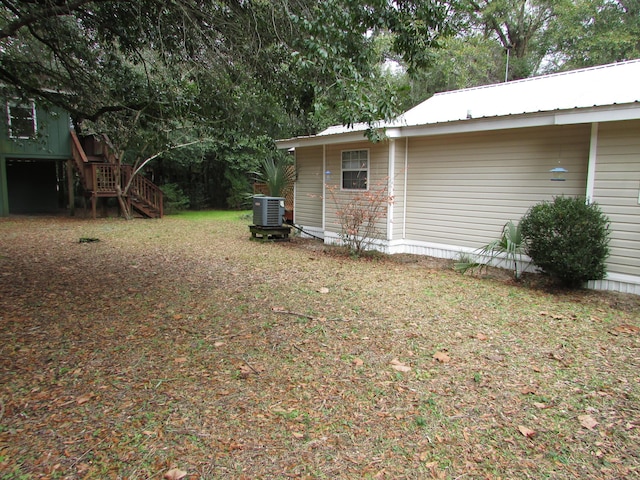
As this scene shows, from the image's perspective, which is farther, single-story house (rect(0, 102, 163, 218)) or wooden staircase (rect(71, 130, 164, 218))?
wooden staircase (rect(71, 130, 164, 218))

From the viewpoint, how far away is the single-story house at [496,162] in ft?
19.5

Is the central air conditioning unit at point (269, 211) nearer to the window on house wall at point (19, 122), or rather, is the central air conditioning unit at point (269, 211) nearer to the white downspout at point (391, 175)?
the white downspout at point (391, 175)

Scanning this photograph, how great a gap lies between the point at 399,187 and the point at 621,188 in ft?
13.1

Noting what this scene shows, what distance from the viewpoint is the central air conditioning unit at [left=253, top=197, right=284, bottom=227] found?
1065cm

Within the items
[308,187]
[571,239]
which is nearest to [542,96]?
[571,239]

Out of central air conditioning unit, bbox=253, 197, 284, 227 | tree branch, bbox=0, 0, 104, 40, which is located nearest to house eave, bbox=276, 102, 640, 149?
central air conditioning unit, bbox=253, 197, 284, 227

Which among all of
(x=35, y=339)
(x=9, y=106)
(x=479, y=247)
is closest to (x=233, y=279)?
(x=35, y=339)

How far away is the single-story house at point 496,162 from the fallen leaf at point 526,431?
14.8 feet

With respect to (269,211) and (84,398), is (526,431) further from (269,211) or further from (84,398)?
(269,211)

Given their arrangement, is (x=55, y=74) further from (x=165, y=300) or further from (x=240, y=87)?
(x=165, y=300)

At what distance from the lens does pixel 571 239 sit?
5.72 meters

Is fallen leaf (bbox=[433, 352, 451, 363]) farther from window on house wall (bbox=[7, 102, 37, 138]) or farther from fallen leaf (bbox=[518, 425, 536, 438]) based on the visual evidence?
window on house wall (bbox=[7, 102, 37, 138])

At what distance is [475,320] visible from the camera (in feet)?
15.5

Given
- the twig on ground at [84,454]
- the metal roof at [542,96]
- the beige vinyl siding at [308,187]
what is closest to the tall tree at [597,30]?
the metal roof at [542,96]
